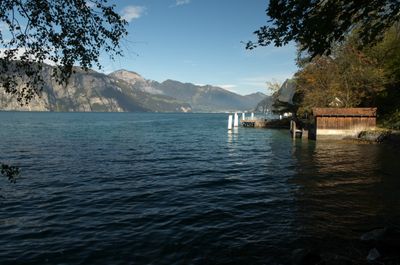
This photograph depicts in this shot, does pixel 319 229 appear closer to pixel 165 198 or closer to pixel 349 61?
pixel 165 198

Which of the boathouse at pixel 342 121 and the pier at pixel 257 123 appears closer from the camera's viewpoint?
the boathouse at pixel 342 121

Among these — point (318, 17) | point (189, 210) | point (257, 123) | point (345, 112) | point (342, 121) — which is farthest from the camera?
point (257, 123)

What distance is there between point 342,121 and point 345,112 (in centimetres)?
139

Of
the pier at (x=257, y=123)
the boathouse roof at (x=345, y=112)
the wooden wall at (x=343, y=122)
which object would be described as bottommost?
the pier at (x=257, y=123)

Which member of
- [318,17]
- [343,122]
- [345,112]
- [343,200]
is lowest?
[343,200]

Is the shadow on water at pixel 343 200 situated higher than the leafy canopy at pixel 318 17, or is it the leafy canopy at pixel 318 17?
the leafy canopy at pixel 318 17

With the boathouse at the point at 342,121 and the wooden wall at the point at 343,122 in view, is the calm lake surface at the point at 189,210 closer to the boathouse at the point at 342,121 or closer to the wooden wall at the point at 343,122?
the boathouse at the point at 342,121

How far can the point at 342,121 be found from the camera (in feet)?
153

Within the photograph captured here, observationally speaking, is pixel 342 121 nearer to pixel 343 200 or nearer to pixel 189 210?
pixel 343 200

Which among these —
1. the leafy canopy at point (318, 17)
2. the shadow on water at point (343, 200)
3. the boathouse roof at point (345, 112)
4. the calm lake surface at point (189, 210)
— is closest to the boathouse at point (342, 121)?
the boathouse roof at point (345, 112)

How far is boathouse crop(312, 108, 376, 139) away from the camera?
45.5 m

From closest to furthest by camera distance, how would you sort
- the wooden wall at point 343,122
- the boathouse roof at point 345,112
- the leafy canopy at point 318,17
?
the leafy canopy at point 318,17
the boathouse roof at point 345,112
the wooden wall at point 343,122

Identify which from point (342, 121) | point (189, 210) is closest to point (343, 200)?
point (189, 210)

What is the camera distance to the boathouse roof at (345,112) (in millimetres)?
45281
